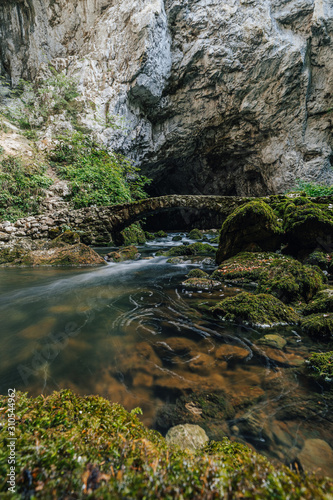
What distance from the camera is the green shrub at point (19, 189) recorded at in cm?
859

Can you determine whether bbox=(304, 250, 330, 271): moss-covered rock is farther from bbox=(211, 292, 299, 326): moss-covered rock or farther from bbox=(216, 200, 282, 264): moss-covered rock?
bbox=(211, 292, 299, 326): moss-covered rock

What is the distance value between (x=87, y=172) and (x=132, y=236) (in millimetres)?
4093

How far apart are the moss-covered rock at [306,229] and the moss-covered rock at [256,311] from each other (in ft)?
9.95

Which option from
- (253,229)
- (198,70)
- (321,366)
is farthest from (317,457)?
(198,70)

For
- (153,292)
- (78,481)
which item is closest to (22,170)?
(153,292)

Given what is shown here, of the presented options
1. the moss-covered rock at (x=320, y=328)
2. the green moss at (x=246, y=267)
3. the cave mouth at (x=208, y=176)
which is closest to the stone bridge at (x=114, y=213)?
the green moss at (x=246, y=267)

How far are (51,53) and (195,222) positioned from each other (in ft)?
72.2

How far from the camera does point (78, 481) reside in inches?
16.8

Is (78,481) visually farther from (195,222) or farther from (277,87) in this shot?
(195,222)

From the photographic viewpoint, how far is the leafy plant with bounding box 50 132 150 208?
1012 cm

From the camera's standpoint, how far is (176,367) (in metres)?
1.74

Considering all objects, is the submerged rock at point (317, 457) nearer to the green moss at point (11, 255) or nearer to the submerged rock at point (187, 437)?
the submerged rock at point (187, 437)

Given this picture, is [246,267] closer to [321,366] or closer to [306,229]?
[306,229]

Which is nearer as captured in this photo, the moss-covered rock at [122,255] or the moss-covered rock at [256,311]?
the moss-covered rock at [256,311]
